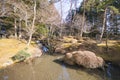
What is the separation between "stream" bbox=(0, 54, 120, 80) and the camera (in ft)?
45.2

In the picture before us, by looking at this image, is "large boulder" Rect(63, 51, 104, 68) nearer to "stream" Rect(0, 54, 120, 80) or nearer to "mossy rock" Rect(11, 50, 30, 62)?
"stream" Rect(0, 54, 120, 80)

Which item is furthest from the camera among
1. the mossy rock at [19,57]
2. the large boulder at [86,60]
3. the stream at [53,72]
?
the mossy rock at [19,57]

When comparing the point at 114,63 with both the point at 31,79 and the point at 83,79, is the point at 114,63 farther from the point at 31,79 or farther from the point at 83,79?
the point at 31,79

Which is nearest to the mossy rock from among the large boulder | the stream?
the stream

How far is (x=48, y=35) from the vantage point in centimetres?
3009

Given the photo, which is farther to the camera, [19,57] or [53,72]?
[19,57]

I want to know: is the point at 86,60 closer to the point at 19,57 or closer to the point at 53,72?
the point at 53,72

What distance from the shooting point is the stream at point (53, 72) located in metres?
13.8

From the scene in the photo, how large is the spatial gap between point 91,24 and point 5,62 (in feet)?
93.5

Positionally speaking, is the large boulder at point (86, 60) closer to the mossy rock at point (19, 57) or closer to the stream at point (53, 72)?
the stream at point (53, 72)

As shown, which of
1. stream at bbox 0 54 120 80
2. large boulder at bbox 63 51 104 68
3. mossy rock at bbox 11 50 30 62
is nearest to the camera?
stream at bbox 0 54 120 80

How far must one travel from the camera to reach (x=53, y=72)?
15266mm

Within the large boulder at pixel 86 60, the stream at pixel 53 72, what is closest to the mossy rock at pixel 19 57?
the stream at pixel 53 72

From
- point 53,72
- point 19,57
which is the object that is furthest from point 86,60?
point 19,57
